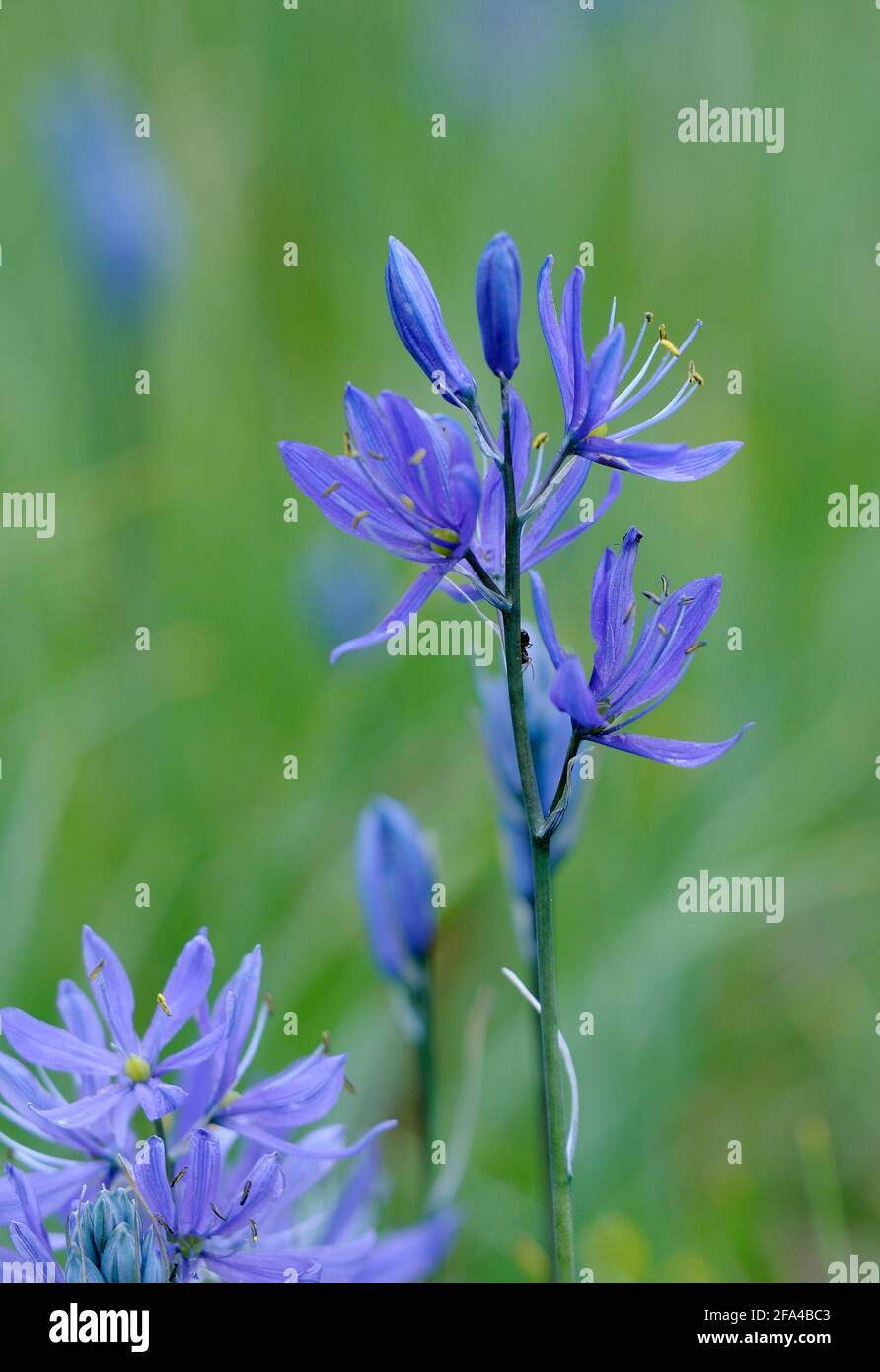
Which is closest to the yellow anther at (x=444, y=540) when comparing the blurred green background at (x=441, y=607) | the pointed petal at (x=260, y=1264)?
the pointed petal at (x=260, y=1264)

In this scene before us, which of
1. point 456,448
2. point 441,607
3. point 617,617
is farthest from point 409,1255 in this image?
point 441,607

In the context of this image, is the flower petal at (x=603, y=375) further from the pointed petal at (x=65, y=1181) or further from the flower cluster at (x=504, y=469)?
the pointed petal at (x=65, y=1181)

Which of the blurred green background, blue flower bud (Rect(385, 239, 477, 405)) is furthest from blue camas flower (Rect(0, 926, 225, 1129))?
the blurred green background

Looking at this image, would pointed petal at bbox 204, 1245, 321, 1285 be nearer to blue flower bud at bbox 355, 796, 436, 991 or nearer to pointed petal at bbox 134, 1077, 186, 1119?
pointed petal at bbox 134, 1077, 186, 1119
